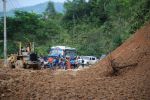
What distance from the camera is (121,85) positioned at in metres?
18.6

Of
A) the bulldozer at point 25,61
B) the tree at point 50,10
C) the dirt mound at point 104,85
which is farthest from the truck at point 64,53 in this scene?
the tree at point 50,10

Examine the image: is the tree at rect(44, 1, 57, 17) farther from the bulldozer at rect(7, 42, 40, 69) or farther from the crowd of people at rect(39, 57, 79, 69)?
the bulldozer at rect(7, 42, 40, 69)

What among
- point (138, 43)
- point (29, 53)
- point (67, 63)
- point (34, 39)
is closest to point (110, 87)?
point (138, 43)

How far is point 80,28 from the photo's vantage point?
2876 inches

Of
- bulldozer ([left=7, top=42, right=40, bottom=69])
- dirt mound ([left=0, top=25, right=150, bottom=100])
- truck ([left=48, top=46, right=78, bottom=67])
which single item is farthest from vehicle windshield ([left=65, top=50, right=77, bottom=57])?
dirt mound ([left=0, top=25, right=150, bottom=100])

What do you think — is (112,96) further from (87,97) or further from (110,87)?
(110,87)

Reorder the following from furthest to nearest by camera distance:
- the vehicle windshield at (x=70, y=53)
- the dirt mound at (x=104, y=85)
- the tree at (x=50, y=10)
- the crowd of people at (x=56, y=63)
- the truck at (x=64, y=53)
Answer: the tree at (x=50, y=10), the vehicle windshield at (x=70, y=53), the truck at (x=64, y=53), the crowd of people at (x=56, y=63), the dirt mound at (x=104, y=85)

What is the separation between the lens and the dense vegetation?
59469 millimetres

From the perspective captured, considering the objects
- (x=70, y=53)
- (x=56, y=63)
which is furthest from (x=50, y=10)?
(x=56, y=63)

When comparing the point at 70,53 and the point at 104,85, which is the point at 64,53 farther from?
the point at 104,85

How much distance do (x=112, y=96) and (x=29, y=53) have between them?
1954cm

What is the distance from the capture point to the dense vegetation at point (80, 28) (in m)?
59.5

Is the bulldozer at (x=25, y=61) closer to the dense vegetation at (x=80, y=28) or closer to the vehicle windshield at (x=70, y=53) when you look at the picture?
the vehicle windshield at (x=70, y=53)

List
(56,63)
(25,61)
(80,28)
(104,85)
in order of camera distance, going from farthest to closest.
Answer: (80,28) < (56,63) < (25,61) < (104,85)
